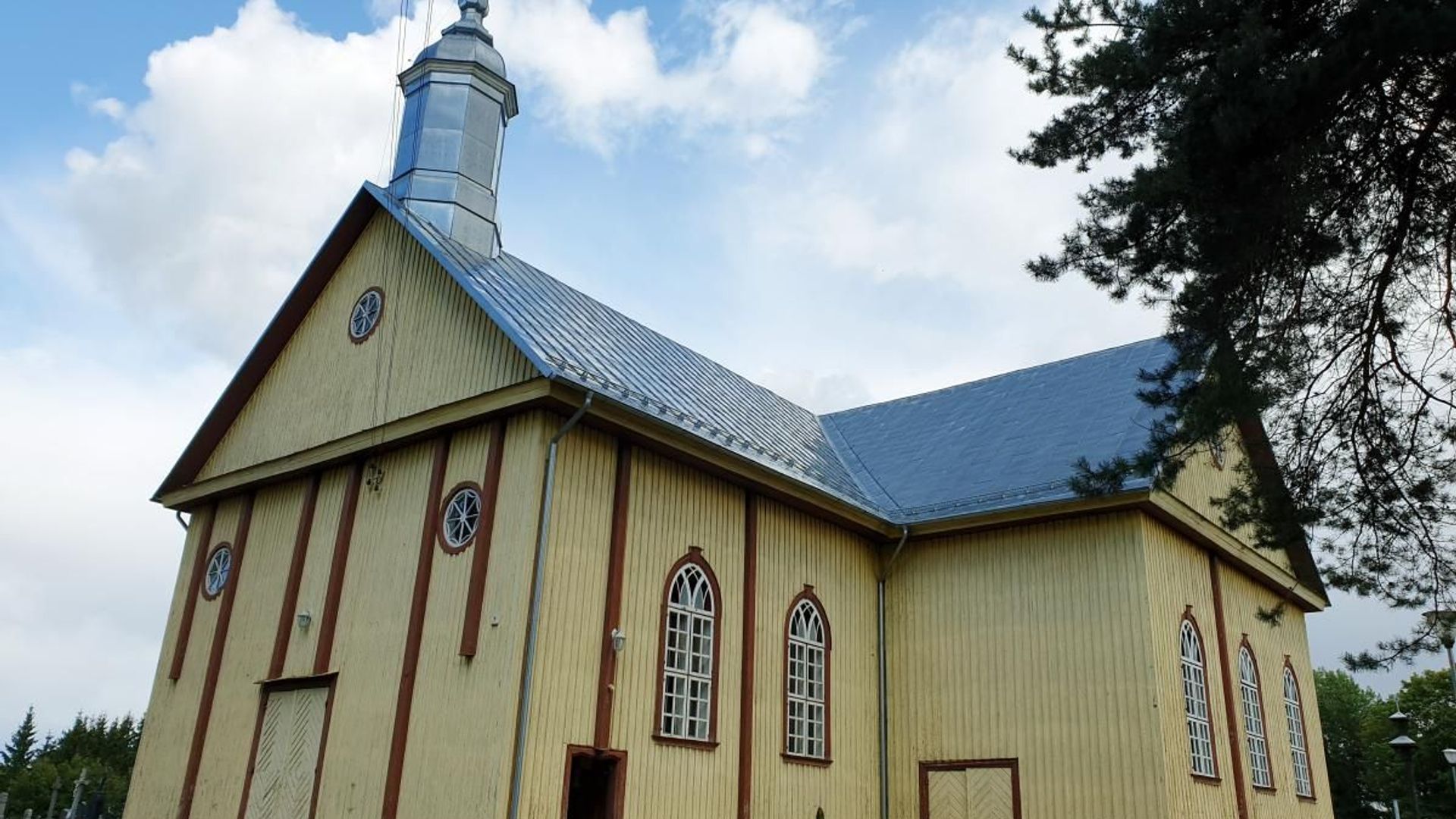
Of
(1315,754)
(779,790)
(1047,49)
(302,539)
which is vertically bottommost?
(779,790)

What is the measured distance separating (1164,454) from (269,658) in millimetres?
11160

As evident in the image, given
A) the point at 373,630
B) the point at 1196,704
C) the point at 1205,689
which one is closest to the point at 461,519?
the point at 373,630

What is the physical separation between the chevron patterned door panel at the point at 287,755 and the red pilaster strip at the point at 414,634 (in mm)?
1518

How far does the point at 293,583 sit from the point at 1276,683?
1542cm

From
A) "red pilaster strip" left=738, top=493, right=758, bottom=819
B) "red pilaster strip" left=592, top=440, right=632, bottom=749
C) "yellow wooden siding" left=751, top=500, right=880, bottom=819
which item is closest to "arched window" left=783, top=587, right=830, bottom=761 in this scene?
"yellow wooden siding" left=751, top=500, right=880, bottom=819

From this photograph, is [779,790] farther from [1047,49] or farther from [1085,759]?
[1047,49]

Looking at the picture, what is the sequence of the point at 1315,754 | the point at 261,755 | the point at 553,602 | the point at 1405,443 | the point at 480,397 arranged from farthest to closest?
the point at 1315,754
the point at 261,755
the point at 480,397
the point at 553,602
the point at 1405,443

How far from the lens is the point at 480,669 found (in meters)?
11.6

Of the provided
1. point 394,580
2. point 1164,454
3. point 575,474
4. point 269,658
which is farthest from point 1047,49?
point 269,658

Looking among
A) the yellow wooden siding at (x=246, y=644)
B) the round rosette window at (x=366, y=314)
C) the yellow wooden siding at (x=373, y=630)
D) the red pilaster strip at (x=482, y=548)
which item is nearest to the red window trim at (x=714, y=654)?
the red pilaster strip at (x=482, y=548)

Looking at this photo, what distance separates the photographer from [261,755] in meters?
13.8

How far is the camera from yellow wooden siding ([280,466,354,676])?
45.9 feet

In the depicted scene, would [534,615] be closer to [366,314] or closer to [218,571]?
[366,314]

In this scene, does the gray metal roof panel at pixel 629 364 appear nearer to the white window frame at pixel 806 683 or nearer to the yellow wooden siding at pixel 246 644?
the white window frame at pixel 806 683
